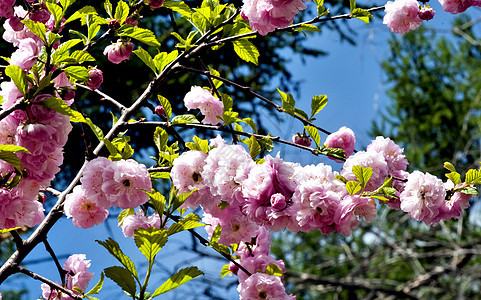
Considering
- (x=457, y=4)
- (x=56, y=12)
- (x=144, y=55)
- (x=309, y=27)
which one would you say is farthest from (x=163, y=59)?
(x=457, y=4)

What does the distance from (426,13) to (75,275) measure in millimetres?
1288

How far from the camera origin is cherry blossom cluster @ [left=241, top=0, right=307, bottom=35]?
1.06 metres

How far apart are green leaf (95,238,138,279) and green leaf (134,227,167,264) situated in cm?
8

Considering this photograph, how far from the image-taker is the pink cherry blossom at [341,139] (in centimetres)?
132

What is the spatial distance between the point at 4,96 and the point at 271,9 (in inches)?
23.7

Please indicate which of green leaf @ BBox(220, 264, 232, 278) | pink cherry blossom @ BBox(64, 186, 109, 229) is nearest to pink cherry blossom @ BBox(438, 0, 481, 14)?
green leaf @ BBox(220, 264, 232, 278)

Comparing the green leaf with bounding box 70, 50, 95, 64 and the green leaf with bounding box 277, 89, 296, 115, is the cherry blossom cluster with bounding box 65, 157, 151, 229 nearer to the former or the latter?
the green leaf with bounding box 70, 50, 95, 64

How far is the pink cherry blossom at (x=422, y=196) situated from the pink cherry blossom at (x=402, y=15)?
0.62 metres

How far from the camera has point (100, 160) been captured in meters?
1.00

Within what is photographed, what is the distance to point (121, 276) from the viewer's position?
0.94 metres

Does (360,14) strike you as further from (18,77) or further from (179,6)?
(18,77)

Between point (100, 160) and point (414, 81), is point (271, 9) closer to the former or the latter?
point (100, 160)

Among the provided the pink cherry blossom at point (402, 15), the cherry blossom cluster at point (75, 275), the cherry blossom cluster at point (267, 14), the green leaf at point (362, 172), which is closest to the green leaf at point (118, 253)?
the cherry blossom cluster at point (75, 275)

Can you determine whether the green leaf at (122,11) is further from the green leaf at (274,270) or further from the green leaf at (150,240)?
the green leaf at (274,270)
